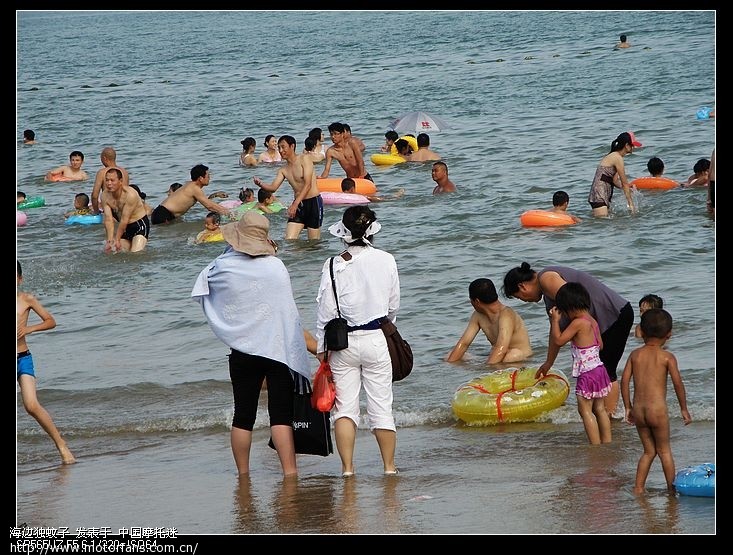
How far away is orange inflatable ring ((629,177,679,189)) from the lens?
16141 mm

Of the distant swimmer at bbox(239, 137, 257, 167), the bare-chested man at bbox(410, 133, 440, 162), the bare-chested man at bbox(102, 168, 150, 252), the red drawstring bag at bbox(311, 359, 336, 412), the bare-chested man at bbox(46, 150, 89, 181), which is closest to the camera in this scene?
the red drawstring bag at bbox(311, 359, 336, 412)

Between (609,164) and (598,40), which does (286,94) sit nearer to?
(598,40)

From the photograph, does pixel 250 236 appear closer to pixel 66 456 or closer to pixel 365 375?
pixel 365 375

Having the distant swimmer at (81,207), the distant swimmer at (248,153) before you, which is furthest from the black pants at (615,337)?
the distant swimmer at (248,153)

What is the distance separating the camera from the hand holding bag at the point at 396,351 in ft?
20.1

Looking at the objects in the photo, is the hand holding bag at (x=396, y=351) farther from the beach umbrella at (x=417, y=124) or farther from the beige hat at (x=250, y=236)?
the beach umbrella at (x=417, y=124)

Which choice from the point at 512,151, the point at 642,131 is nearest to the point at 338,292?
the point at 512,151

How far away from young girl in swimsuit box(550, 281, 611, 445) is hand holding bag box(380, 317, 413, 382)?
3.08 feet

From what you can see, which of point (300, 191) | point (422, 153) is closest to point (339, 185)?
point (300, 191)

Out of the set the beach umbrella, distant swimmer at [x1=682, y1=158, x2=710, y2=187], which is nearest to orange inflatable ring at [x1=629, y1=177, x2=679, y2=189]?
distant swimmer at [x1=682, y1=158, x2=710, y2=187]

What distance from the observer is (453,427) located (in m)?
7.70

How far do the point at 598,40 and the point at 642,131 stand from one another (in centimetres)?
1776

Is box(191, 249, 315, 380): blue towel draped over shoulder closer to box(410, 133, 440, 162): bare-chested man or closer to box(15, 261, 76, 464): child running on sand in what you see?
box(15, 261, 76, 464): child running on sand

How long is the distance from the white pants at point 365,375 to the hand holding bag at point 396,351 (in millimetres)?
29
